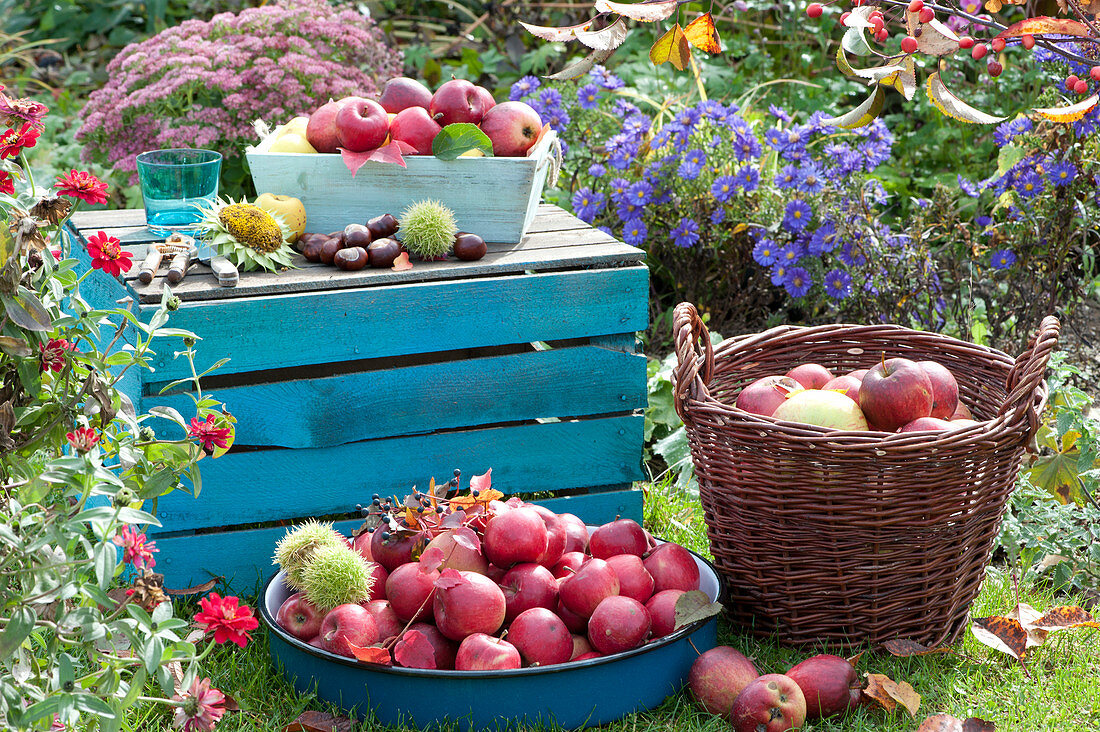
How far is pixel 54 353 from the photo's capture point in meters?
1.33

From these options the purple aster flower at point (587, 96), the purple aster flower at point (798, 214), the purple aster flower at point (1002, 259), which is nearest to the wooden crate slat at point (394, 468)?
the purple aster flower at point (798, 214)

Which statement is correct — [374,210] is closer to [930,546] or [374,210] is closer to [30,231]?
[30,231]

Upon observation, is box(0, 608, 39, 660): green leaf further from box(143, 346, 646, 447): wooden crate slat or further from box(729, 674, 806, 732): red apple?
box(729, 674, 806, 732): red apple

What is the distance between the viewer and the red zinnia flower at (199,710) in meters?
1.25

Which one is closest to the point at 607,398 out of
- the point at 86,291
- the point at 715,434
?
the point at 715,434

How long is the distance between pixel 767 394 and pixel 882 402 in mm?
220

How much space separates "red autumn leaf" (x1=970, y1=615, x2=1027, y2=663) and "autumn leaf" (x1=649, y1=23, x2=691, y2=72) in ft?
4.25

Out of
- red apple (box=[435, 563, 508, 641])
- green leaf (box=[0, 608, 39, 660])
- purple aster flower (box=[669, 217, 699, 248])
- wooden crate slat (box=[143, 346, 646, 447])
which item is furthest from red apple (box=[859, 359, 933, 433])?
green leaf (box=[0, 608, 39, 660])

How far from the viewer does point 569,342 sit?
240 centimetres

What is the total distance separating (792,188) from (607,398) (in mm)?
1229

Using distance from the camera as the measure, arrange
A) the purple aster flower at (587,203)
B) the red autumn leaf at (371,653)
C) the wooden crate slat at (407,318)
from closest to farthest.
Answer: the red autumn leaf at (371,653), the wooden crate slat at (407,318), the purple aster flower at (587,203)

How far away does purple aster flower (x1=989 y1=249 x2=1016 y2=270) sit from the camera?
3.13m

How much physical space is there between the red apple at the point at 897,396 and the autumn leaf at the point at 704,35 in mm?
822

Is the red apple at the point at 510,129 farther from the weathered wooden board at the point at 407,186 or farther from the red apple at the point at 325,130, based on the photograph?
the red apple at the point at 325,130
